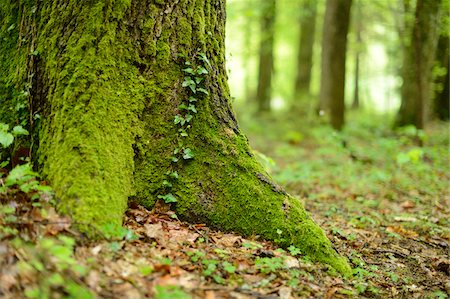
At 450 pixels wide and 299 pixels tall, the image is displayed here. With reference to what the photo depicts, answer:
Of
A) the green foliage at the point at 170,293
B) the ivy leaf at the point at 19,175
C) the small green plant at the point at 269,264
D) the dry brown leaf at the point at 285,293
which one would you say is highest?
the ivy leaf at the point at 19,175

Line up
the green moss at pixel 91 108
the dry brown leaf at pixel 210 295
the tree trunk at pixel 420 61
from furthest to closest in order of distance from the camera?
the tree trunk at pixel 420 61 < the green moss at pixel 91 108 < the dry brown leaf at pixel 210 295

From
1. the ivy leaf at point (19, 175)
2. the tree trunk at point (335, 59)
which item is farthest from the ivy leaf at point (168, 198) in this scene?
the tree trunk at point (335, 59)

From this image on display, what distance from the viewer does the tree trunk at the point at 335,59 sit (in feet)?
38.9

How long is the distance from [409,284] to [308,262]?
3.32 ft

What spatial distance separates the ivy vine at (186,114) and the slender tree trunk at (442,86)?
41.2 ft

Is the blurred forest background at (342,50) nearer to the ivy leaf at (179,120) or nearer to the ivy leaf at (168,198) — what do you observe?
the ivy leaf at (179,120)

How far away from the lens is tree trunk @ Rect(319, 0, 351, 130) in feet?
38.9

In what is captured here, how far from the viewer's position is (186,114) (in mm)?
3922

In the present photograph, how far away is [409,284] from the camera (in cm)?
385

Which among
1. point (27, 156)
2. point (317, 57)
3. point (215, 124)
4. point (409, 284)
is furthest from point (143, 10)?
point (317, 57)

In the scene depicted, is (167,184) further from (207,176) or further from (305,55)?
(305,55)

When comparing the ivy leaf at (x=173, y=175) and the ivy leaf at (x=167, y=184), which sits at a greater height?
the ivy leaf at (x=173, y=175)

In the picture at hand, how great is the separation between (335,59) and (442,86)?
4954 millimetres

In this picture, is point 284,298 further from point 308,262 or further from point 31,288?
point 31,288
